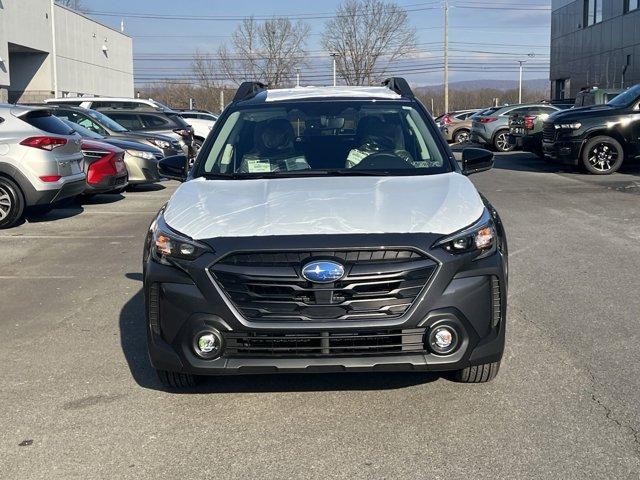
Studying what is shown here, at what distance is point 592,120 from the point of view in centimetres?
1608

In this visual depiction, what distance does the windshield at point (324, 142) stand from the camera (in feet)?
16.8

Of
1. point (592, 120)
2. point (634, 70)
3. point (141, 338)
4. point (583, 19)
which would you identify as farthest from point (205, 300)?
point (583, 19)

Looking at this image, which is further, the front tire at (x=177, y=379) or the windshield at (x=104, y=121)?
the windshield at (x=104, y=121)

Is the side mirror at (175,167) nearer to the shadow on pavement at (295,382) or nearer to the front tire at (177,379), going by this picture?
the shadow on pavement at (295,382)

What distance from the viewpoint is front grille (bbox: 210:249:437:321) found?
378cm

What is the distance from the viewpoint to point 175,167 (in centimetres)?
559

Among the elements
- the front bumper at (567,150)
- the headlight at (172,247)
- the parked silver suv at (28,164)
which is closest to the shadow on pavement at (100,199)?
the parked silver suv at (28,164)

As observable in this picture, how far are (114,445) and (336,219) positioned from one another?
5.18 ft

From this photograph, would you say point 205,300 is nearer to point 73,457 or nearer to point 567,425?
point 73,457

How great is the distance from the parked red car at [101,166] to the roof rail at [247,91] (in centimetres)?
667

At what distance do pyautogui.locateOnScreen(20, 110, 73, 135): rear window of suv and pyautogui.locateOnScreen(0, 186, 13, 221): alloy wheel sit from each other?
0.98m

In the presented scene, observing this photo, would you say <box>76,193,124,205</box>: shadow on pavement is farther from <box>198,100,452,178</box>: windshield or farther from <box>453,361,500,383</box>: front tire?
<box>453,361,500,383</box>: front tire

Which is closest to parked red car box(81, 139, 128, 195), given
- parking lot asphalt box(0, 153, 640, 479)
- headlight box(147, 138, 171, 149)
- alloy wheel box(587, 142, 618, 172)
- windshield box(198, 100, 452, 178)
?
headlight box(147, 138, 171, 149)

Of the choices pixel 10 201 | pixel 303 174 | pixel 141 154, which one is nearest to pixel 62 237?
pixel 10 201
